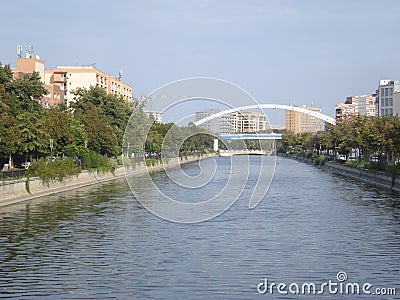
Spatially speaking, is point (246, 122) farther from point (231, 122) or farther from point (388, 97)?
point (388, 97)

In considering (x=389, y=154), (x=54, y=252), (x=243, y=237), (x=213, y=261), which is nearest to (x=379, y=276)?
(x=213, y=261)

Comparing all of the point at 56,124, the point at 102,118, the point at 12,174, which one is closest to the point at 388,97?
the point at 102,118

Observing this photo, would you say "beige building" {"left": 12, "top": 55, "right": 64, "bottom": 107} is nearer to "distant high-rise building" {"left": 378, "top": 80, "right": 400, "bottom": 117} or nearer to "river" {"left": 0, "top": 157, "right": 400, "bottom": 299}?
"river" {"left": 0, "top": 157, "right": 400, "bottom": 299}

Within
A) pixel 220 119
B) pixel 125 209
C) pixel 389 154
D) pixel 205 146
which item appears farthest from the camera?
pixel 205 146

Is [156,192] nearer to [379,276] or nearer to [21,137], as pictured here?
[21,137]

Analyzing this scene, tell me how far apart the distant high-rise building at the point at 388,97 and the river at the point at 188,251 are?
249 feet

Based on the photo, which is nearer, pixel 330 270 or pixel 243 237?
pixel 330 270

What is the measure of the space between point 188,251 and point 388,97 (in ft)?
304

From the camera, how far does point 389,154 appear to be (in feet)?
161

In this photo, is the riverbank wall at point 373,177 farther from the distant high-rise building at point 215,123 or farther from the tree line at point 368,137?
the distant high-rise building at point 215,123

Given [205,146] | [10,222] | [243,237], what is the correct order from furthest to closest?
[205,146] → [10,222] → [243,237]

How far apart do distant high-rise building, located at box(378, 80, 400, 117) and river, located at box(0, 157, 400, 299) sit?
249ft

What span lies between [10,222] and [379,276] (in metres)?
13.0

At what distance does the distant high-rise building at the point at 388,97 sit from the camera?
333ft
